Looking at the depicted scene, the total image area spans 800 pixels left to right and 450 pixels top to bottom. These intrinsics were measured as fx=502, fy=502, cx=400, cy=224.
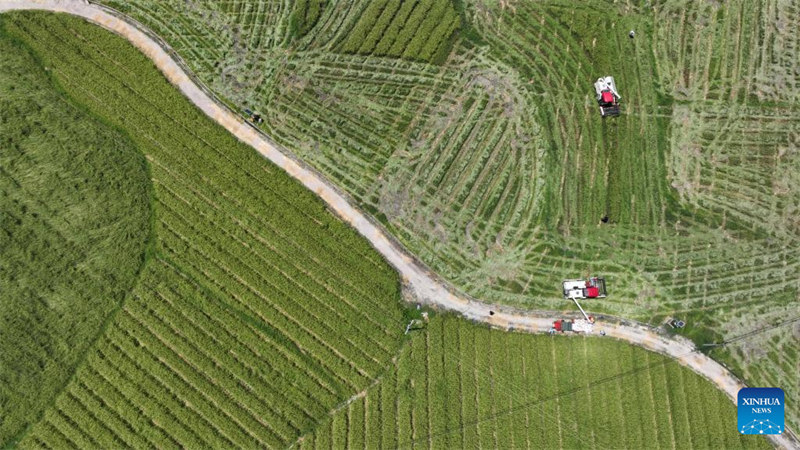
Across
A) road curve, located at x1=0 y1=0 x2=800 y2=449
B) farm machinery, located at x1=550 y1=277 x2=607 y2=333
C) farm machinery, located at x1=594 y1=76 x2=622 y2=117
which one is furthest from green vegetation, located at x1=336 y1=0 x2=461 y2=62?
farm machinery, located at x1=550 y1=277 x2=607 y2=333

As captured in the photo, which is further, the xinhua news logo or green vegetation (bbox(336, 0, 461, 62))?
green vegetation (bbox(336, 0, 461, 62))

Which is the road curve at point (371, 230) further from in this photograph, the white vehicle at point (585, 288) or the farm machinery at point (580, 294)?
the white vehicle at point (585, 288)

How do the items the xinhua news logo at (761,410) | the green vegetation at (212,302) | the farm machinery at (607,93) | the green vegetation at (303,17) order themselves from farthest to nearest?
the green vegetation at (303,17) < the farm machinery at (607,93) < the xinhua news logo at (761,410) < the green vegetation at (212,302)

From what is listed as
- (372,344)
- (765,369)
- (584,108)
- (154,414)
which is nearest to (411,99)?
(584,108)

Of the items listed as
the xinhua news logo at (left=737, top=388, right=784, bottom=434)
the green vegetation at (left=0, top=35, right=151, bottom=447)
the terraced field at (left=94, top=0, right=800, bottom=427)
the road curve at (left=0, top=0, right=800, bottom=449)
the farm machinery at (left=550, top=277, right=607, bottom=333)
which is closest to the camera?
the xinhua news logo at (left=737, top=388, right=784, bottom=434)

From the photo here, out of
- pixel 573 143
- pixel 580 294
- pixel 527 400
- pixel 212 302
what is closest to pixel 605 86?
pixel 573 143

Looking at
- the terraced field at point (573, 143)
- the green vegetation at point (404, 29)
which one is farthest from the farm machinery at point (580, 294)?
the green vegetation at point (404, 29)

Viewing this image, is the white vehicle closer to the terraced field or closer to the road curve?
the terraced field
